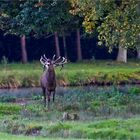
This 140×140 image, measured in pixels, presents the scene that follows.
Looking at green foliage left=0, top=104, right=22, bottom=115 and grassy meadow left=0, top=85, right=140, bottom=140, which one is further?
green foliage left=0, top=104, right=22, bottom=115

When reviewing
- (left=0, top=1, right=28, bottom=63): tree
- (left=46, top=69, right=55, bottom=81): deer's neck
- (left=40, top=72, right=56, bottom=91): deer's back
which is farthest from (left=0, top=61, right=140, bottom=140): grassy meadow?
(left=0, top=1, right=28, bottom=63): tree

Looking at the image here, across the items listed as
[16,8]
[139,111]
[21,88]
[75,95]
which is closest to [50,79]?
[75,95]

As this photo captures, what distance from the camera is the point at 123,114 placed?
28.0m

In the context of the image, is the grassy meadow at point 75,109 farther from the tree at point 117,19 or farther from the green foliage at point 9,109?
the tree at point 117,19

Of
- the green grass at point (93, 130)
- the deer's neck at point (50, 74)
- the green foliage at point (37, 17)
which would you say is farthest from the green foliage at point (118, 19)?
the green foliage at point (37, 17)

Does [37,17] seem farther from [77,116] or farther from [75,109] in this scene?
[77,116]

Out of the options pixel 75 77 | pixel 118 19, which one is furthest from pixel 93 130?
pixel 75 77

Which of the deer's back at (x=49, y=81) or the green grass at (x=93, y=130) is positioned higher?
the deer's back at (x=49, y=81)

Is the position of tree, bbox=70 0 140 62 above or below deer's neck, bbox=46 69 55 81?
above

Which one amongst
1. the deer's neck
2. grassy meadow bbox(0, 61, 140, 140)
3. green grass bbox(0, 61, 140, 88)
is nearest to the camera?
grassy meadow bbox(0, 61, 140, 140)

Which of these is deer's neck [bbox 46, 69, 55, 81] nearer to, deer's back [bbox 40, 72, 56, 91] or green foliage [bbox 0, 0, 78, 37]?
deer's back [bbox 40, 72, 56, 91]

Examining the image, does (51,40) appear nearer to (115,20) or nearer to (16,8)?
(16,8)

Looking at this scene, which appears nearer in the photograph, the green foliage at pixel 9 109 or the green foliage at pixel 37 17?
the green foliage at pixel 9 109

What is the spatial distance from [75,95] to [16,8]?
60.9 ft
